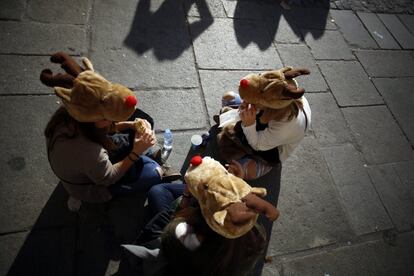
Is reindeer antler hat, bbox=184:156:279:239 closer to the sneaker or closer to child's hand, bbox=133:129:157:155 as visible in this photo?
child's hand, bbox=133:129:157:155

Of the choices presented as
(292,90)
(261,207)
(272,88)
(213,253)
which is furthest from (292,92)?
(213,253)

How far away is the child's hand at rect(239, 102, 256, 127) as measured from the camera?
2.62 meters

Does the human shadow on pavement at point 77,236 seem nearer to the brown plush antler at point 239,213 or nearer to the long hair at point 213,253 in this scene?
the long hair at point 213,253

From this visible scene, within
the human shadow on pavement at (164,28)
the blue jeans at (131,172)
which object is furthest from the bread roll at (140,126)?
the human shadow on pavement at (164,28)

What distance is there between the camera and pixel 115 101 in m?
1.93

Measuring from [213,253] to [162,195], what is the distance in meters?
1.02

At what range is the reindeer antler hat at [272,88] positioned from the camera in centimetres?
229

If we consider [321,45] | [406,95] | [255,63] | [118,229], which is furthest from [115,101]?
[406,95]

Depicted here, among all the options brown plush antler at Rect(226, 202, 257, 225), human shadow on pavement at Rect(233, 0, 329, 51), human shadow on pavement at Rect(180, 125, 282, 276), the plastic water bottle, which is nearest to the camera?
brown plush antler at Rect(226, 202, 257, 225)

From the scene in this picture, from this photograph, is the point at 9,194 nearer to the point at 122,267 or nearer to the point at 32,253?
the point at 32,253

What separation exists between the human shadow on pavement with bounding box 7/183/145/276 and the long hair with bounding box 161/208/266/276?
96cm

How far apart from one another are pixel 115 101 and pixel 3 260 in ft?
5.70

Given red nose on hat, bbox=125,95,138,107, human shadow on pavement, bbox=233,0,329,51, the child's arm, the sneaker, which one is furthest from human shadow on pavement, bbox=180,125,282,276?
human shadow on pavement, bbox=233,0,329,51

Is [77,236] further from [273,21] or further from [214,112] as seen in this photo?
[273,21]
